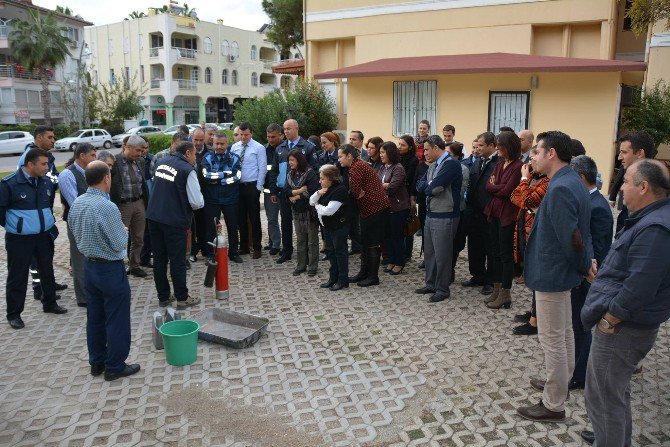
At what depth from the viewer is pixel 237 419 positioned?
414 cm

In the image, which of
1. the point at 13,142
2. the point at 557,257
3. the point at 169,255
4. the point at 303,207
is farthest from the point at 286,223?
the point at 13,142

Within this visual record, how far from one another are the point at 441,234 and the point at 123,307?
3.68 m

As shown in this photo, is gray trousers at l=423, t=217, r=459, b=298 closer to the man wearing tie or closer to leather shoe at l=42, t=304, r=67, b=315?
the man wearing tie

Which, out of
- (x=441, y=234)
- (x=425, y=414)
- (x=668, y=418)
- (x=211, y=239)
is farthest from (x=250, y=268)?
(x=668, y=418)

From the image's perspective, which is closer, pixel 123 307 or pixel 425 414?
pixel 425 414

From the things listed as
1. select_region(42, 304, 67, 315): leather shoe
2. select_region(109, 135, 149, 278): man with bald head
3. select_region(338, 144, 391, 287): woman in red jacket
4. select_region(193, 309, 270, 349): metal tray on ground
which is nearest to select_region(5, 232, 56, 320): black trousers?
select_region(42, 304, 67, 315): leather shoe

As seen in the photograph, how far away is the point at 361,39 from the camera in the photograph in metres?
17.2

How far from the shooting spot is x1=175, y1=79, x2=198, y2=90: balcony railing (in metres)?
47.0

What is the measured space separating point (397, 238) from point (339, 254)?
3.50 ft

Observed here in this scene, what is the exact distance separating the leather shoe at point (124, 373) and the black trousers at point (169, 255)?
1.54 meters

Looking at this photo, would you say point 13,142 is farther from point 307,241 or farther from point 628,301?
point 628,301

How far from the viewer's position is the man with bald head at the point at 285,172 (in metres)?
8.22

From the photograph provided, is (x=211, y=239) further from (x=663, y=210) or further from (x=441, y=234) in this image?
(x=663, y=210)

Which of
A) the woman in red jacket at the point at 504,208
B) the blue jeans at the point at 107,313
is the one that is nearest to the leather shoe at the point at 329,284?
the woman in red jacket at the point at 504,208
